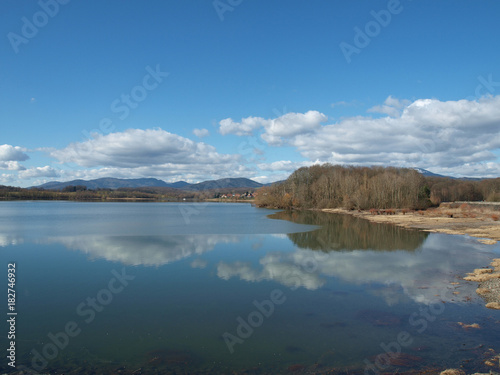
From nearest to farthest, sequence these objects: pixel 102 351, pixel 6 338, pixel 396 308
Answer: pixel 102 351 < pixel 6 338 < pixel 396 308

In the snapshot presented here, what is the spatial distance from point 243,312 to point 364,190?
62.7 m

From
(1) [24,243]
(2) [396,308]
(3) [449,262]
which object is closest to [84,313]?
(2) [396,308]

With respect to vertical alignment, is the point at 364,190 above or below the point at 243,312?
above

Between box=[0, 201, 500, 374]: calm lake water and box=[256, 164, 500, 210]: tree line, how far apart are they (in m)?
48.5

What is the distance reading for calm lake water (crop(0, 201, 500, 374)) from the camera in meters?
7.43

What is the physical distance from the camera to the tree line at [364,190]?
6619 centimetres

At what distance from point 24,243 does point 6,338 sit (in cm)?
1713

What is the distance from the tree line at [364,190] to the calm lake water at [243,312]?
48459 millimetres

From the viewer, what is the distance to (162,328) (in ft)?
29.7

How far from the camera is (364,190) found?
68.1 m

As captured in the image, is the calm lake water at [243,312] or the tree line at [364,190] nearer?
the calm lake water at [243,312]

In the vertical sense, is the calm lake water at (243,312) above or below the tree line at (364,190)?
below

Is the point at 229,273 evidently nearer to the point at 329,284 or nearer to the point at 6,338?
the point at 329,284

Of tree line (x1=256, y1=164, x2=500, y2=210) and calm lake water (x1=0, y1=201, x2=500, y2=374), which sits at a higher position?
tree line (x1=256, y1=164, x2=500, y2=210)
